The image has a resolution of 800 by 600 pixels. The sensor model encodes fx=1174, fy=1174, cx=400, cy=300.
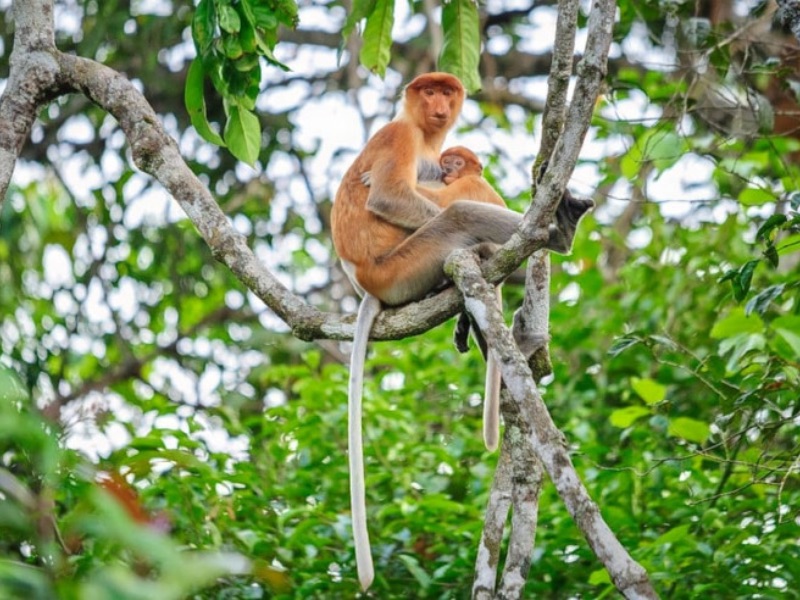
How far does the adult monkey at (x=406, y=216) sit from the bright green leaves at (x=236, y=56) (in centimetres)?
64

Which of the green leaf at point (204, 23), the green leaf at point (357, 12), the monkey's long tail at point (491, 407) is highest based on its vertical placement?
the green leaf at point (357, 12)

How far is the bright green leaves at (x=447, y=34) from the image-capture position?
4215mm

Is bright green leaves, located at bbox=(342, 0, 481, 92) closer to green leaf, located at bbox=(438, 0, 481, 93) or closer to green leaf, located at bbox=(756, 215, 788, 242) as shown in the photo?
green leaf, located at bbox=(438, 0, 481, 93)

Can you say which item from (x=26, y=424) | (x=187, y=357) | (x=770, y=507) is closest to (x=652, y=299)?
(x=770, y=507)

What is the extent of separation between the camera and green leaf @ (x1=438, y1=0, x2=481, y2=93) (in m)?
4.22

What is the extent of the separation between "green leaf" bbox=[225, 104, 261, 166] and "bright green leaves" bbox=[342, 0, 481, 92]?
0.57m

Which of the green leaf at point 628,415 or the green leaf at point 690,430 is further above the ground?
the green leaf at point 628,415

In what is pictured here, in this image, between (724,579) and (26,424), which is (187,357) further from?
(26,424)

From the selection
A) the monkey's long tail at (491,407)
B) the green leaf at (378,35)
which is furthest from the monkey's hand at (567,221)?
the green leaf at (378,35)

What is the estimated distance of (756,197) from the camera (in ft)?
15.1

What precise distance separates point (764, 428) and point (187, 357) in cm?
432

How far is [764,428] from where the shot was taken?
3938 mm

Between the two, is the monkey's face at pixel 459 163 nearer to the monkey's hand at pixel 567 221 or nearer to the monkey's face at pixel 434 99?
the monkey's face at pixel 434 99

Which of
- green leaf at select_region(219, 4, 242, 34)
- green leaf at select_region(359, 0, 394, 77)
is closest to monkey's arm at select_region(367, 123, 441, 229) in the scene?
green leaf at select_region(359, 0, 394, 77)
